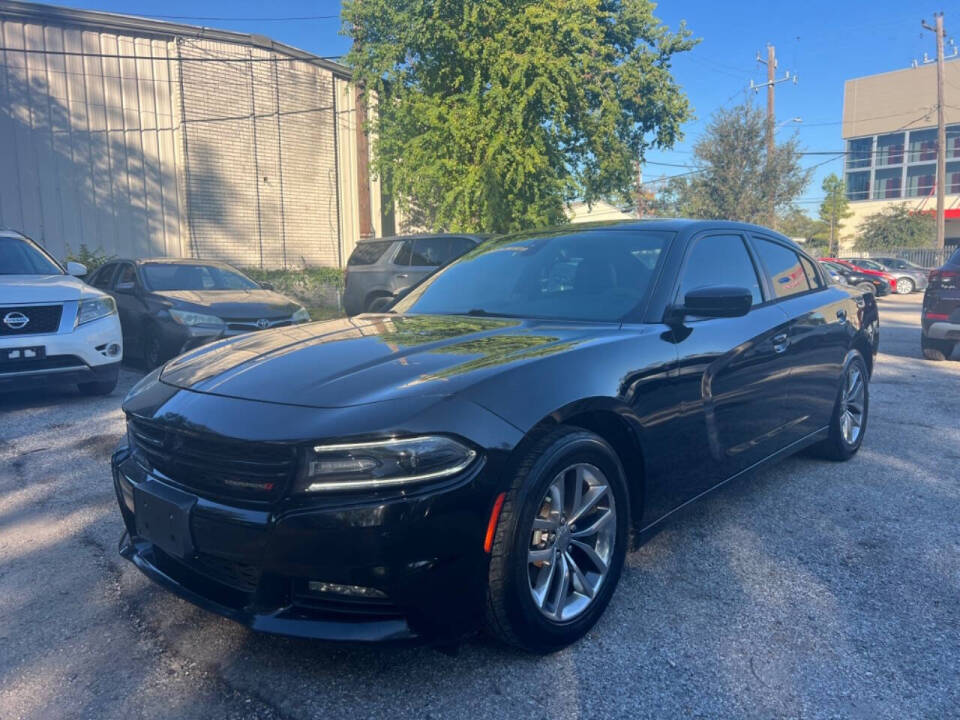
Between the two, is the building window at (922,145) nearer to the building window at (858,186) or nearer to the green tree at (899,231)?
the building window at (858,186)

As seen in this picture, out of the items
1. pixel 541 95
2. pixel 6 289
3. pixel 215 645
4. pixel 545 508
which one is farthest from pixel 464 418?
pixel 541 95

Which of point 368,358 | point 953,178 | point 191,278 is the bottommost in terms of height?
point 368,358

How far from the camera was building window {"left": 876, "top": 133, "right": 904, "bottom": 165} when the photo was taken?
58812 mm

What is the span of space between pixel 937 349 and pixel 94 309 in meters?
9.90

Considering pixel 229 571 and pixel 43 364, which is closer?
pixel 229 571

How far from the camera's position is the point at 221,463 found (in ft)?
7.39

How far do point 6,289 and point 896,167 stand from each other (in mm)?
68293

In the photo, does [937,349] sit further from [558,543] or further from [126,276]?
[126,276]

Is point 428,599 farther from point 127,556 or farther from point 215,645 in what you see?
point 127,556

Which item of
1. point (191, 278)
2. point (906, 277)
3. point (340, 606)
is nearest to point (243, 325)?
point (191, 278)

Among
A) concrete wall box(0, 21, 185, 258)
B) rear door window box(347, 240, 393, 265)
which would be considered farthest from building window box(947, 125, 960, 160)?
concrete wall box(0, 21, 185, 258)

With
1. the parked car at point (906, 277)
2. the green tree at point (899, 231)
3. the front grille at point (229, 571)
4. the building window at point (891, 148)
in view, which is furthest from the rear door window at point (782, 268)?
the building window at point (891, 148)

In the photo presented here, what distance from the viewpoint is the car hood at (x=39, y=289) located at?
247 inches

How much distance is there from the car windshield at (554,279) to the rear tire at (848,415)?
6.79 feet
